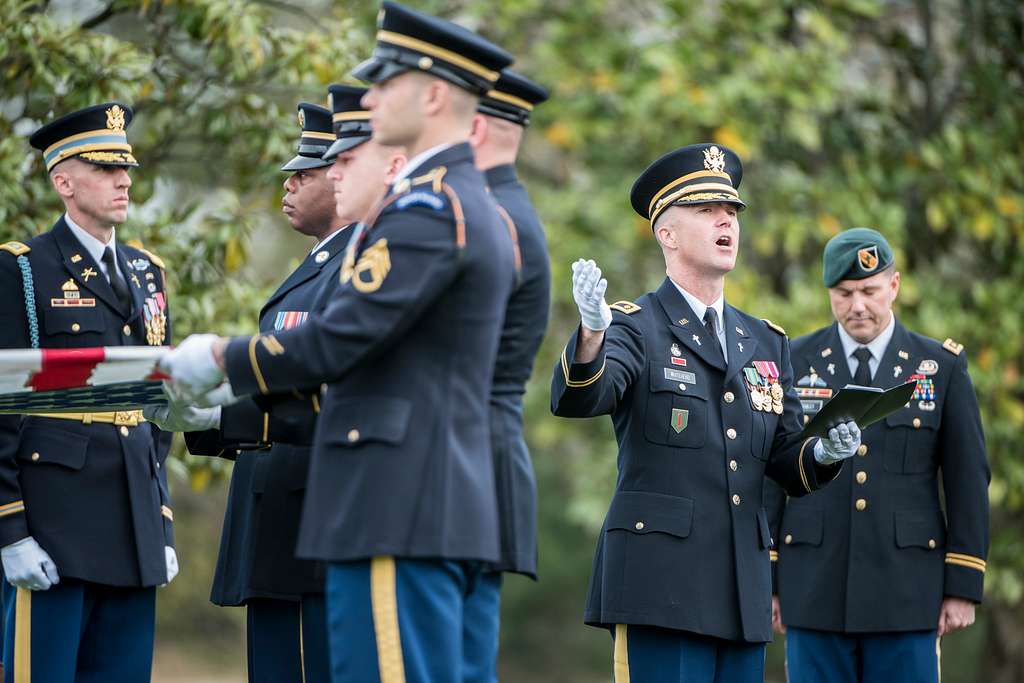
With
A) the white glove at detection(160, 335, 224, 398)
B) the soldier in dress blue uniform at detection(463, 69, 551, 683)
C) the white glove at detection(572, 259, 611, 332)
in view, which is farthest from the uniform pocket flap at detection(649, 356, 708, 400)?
the white glove at detection(160, 335, 224, 398)

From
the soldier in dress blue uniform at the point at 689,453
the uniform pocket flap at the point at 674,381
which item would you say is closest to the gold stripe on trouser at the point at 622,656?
the soldier in dress blue uniform at the point at 689,453

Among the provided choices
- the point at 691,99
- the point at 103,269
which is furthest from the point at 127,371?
the point at 691,99

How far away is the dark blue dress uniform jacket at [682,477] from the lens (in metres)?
4.62

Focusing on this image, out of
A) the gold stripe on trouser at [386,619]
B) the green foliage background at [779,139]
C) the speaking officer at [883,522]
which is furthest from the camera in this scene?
the green foliage background at [779,139]

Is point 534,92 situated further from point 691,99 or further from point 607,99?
point 607,99

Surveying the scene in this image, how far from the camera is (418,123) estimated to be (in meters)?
3.59

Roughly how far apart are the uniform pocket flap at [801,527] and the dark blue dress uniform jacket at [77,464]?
2414mm

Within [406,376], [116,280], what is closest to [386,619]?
[406,376]

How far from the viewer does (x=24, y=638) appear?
485 centimetres

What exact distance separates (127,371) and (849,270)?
3.02m

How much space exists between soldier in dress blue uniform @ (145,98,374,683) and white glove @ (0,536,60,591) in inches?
21.7

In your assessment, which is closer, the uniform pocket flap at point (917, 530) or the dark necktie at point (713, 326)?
the dark necktie at point (713, 326)

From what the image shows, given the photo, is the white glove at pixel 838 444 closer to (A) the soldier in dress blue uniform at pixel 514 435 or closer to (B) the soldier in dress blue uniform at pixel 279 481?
(A) the soldier in dress blue uniform at pixel 514 435

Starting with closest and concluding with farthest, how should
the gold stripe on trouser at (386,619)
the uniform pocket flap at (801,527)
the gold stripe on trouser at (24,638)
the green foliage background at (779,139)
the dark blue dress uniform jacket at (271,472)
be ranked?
1. the gold stripe on trouser at (386,619)
2. the dark blue dress uniform jacket at (271,472)
3. the gold stripe on trouser at (24,638)
4. the uniform pocket flap at (801,527)
5. the green foliage background at (779,139)
